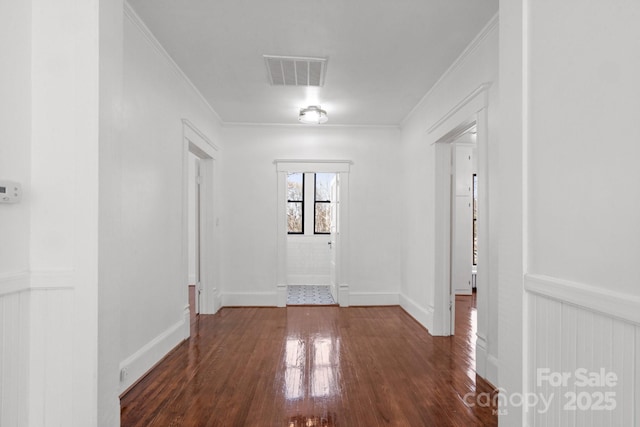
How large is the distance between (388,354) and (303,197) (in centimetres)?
476

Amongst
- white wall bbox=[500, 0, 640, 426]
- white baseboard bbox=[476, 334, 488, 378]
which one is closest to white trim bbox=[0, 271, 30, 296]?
white wall bbox=[500, 0, 640, 426]

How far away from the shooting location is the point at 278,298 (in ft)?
17.4

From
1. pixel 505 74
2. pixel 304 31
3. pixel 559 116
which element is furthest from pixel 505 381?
pixel 304 31

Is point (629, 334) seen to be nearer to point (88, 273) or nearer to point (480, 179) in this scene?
point (88, 273)

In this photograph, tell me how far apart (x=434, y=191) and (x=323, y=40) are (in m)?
2.04

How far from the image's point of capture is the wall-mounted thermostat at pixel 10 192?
1.28m

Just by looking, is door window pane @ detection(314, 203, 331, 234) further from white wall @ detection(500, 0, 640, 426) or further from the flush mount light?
white wall @ detection(500, 0, 640, 426)

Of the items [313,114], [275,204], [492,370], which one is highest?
[313,114]

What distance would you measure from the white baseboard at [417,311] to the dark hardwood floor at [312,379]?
0.37ft

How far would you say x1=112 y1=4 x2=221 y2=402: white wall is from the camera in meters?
2.56

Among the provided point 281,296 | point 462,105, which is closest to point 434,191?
point 462,105

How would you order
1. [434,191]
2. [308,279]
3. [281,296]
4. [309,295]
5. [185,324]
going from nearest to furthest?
[185,324], [434,191], [281,296], [309,295], [308,279]

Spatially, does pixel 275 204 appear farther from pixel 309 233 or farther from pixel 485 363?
pixel 485 363

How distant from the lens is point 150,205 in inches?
117
